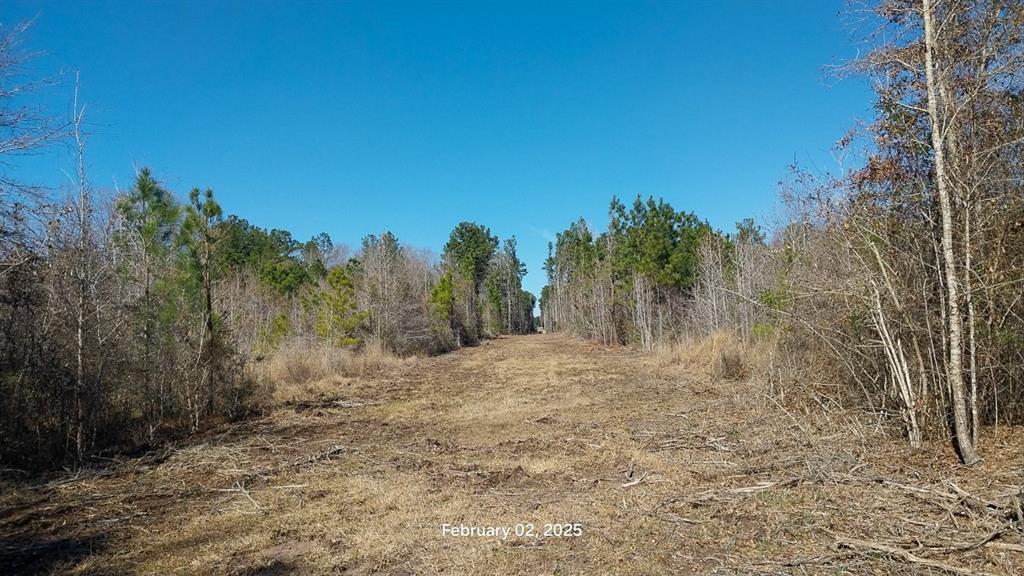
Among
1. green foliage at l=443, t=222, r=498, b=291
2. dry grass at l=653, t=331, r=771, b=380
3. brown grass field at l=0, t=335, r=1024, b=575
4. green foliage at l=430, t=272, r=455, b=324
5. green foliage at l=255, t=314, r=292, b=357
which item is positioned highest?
green foliage at l=443, t=222, r=498, b=291

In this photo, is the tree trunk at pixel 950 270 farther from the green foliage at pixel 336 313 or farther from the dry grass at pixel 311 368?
the green foliage at pixel 336 313

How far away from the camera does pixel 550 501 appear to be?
5.43 m

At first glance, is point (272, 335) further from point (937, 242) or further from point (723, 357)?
point (937, 242)

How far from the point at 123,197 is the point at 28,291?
3256mm

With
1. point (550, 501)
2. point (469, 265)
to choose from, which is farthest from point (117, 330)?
point (469, 265)

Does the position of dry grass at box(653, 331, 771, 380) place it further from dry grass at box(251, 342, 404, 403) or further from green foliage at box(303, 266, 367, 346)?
green foliage at box(303, 266, 367, 346)

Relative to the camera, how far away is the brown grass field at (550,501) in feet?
13.2

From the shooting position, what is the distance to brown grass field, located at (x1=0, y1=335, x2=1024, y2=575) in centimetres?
402

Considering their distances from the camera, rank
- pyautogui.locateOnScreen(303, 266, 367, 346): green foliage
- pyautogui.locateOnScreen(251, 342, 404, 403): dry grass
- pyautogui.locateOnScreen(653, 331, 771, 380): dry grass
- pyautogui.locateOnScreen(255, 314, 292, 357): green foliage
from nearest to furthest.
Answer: pyautogui.locateOnScreen(653, 331, 771, 380): dry grass
pyautogui.locateOnScreen(251, 342, 404, 403): dry grass
pyautogui.locateOnScreen(255, 314, 292, 357): green foliage
pyautogui.locateOnScreen(303, 266, 367, 346): green foliage

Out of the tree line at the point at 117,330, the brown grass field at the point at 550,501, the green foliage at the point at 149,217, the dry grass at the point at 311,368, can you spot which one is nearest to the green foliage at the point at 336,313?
the dry grass at the point at 311,368

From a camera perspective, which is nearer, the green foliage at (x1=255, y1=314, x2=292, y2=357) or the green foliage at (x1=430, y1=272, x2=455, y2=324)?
the green foliage at (x1=255, y1=314, x2=292, y2=357)

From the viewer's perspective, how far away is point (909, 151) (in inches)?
247

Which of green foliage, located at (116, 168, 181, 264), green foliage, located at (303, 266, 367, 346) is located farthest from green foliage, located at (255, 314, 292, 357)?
green foliage, located at (116, 168, 181, 264)

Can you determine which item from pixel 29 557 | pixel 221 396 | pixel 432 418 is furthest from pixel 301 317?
pixel 29 557
